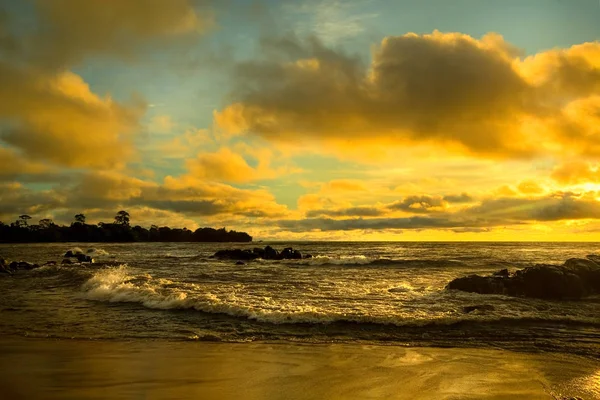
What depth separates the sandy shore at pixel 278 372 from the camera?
7.16 metres

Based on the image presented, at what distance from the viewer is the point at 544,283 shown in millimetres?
21172

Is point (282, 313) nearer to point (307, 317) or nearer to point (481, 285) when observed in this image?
point (307, 317)

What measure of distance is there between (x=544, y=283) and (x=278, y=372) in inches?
714

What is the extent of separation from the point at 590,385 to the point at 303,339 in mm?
6464

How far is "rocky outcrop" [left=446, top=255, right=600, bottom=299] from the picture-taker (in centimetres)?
2078

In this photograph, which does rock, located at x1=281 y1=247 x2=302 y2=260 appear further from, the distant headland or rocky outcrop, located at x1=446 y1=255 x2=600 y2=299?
the distant headland

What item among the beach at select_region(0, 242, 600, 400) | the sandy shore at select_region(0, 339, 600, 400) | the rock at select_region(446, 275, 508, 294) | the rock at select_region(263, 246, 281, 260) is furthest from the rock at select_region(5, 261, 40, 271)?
the rock at select_region(446, 275, 508, 294)

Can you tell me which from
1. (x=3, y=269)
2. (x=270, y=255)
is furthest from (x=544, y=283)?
(x=3, y=269)

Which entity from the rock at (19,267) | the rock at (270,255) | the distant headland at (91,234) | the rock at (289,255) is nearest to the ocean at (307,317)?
the rock at (19,267)

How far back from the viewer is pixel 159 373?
8.11m

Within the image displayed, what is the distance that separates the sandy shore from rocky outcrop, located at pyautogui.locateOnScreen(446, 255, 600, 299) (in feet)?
40.4

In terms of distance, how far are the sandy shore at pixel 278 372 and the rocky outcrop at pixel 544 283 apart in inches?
484

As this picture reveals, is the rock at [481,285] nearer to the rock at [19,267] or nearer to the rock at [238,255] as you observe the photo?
the rock at [238,255]

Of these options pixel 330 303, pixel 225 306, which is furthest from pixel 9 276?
pixel 330 303
